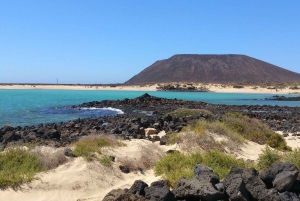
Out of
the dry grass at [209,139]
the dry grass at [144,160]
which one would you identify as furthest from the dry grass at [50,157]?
the dry grass at [209,139]

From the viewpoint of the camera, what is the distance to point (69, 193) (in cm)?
726

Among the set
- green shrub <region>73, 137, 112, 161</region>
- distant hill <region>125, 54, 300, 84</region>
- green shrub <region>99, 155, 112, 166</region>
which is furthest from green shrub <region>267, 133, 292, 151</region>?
distant hill <region>125, 54, 300, 84</region>

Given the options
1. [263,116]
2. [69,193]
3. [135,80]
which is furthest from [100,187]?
[135,80]

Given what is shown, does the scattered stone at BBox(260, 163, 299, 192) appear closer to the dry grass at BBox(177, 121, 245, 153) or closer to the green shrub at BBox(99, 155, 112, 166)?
the green shrub at BBox(99, 155, 112, 166)

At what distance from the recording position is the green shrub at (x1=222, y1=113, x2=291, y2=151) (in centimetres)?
1295

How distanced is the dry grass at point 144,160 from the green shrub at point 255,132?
16.9 feet

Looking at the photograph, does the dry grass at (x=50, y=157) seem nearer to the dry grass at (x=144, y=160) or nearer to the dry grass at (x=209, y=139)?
the dry grass at (x=144, y=160)

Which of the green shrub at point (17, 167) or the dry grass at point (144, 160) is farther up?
the green shrub at point (17, 167)

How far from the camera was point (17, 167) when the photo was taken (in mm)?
7785

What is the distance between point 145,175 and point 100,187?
142 cm

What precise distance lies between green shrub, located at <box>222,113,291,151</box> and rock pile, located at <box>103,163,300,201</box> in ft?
22.9

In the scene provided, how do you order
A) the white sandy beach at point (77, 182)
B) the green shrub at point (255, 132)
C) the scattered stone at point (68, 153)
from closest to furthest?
1. the white sandy beach at point (77, 182)
2. the scattered stone at point (68, 153)
3. the green shrub at point (255, 132)

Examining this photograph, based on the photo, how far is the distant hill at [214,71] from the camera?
442 feet

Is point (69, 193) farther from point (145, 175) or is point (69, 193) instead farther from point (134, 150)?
point (134, 150)
